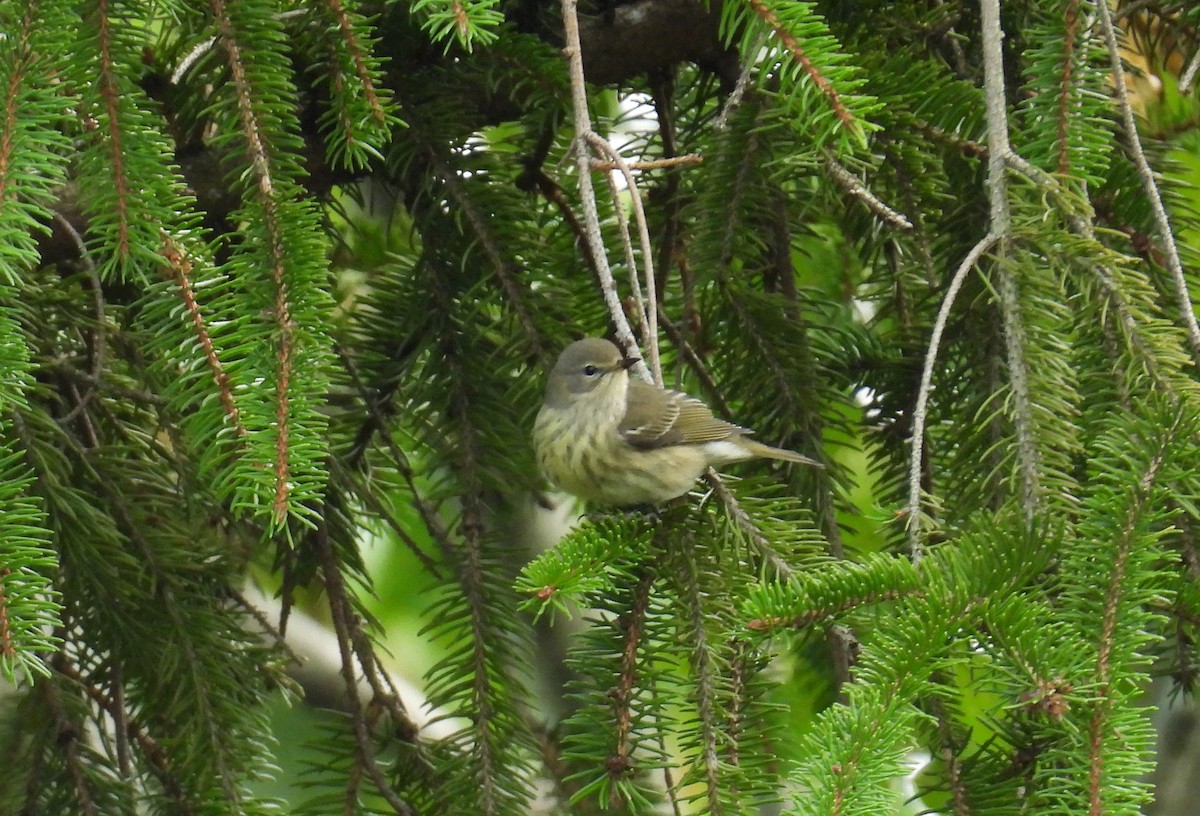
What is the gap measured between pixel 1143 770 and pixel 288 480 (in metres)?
1.22

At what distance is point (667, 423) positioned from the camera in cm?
336

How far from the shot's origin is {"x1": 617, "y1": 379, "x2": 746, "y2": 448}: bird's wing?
10.1ft

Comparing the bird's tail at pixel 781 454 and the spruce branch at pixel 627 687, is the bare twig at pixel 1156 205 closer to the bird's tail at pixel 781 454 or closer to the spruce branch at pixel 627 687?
the bird's tail at pixel 781 454

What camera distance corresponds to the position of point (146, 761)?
8.22 feet

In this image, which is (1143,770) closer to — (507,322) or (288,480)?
(288,480)

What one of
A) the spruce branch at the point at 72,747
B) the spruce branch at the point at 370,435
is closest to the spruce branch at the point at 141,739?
the spruce branch at the point at 72,747

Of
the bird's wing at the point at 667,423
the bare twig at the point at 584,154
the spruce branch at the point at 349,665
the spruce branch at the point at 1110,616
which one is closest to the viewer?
the spruce branch at the point at 1110,616

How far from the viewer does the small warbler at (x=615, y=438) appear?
3.09 meters

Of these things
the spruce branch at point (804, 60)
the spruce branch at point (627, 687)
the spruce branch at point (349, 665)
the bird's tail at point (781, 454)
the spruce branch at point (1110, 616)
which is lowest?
the spruce branch at point (349, 665)

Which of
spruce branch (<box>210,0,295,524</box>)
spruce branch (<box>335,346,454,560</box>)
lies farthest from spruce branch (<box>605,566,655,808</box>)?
spruce branch (<box>335,346,454,560</box>)

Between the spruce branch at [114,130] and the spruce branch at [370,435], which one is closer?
the spruce branch at [114,130]

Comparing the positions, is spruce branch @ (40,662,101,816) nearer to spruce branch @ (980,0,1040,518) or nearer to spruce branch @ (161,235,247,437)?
spruce branch @ (161,235,247,437)

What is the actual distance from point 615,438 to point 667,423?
0.17 m

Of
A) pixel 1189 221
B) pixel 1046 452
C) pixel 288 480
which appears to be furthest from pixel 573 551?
pixel 1189 221
